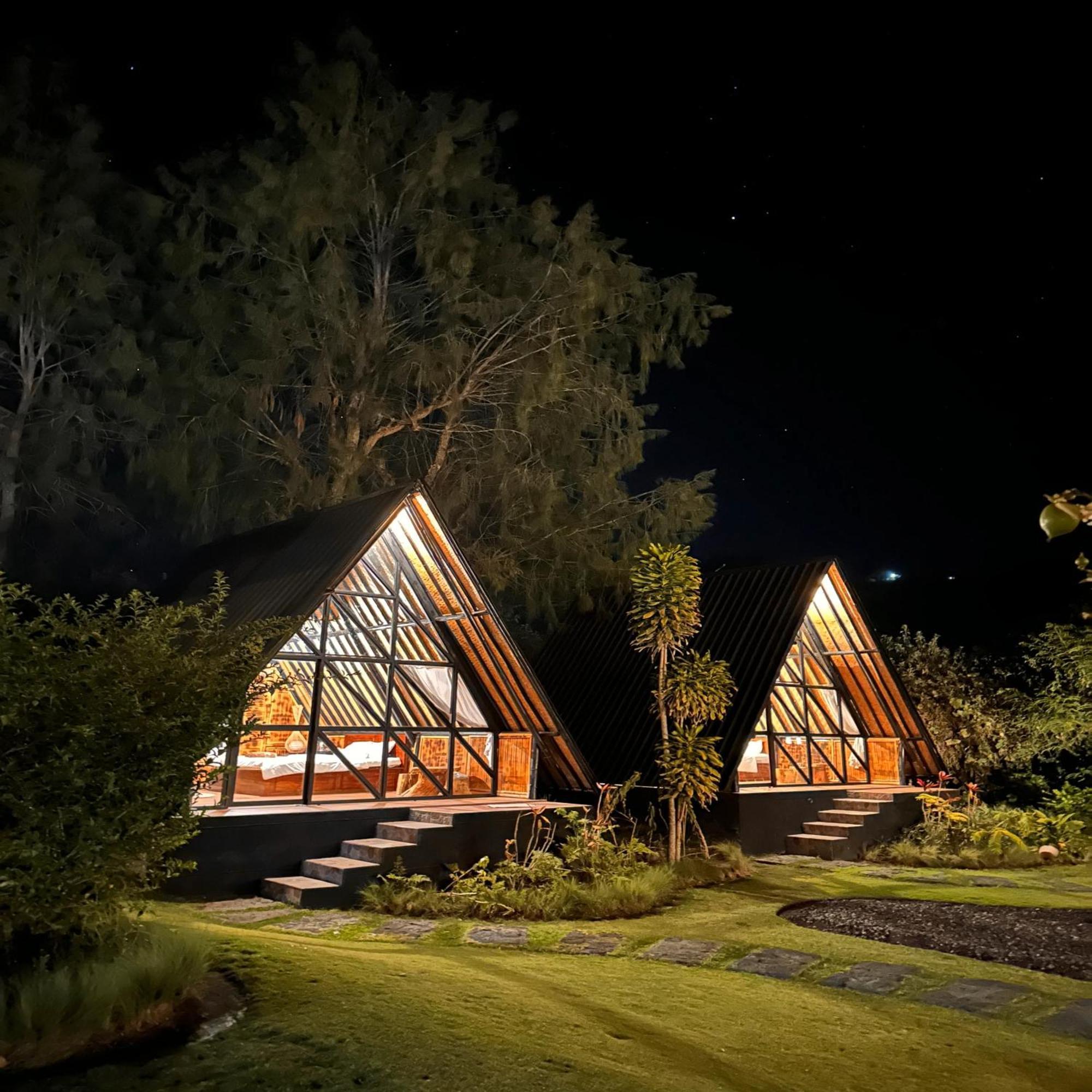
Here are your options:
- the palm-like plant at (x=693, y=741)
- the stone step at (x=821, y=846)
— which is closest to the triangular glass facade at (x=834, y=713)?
the stone step at (x=821, y=846)

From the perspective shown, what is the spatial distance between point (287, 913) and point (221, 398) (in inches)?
426

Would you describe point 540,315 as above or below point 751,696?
above

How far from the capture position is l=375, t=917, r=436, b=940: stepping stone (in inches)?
265

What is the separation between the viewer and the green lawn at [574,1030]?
3.44 meters

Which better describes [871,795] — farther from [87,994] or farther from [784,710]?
[87,994]

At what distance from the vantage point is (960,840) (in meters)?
12.7

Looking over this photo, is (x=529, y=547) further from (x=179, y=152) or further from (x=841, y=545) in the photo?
(x=841, y=545)

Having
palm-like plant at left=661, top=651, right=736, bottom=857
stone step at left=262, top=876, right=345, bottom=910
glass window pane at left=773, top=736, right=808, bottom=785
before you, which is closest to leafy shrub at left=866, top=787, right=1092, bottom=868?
glass window pane at left=773, top=736, right=808, bottom=785

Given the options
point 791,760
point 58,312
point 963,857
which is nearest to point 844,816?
point 791,760

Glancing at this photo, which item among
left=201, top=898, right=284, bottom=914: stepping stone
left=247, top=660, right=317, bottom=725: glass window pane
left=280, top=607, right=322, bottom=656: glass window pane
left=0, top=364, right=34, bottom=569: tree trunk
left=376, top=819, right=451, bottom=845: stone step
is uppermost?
left=0, top=364, right=34, bottom=569: tree trunk

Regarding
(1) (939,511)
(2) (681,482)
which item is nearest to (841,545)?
(1) (939,511)

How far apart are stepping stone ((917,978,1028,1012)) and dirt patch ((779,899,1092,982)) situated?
2.54 feet

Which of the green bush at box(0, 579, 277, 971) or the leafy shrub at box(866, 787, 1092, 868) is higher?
the green bush at box(0, 579, 277, 971)

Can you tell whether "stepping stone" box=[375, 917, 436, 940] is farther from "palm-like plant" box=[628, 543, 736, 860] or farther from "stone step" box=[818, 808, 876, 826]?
"stone step" box=[818, 808, 876, 826]
